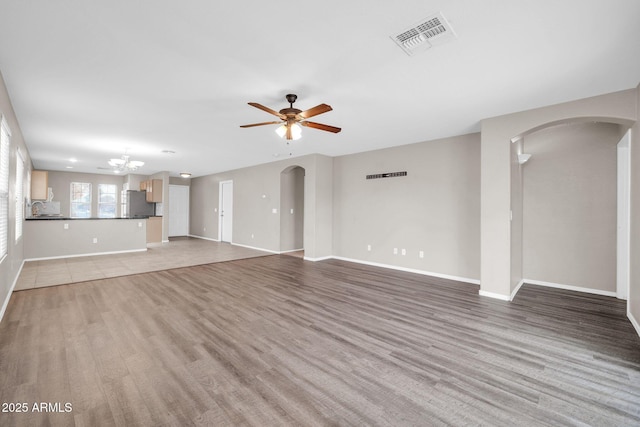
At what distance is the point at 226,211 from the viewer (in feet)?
31.3

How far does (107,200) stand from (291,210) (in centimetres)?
798

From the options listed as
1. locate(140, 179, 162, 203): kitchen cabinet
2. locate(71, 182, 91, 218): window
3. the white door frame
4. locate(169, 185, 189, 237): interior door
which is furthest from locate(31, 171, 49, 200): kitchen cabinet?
the white door frame

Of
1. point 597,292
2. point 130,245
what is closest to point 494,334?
point 597,292

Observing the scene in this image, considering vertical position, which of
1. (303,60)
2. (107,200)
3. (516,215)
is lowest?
(516,215)

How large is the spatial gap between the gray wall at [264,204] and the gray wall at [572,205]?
3920 millimetres

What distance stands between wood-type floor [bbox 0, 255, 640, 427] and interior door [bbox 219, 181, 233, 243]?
543cm

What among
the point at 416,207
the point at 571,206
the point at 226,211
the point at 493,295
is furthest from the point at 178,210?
the point at 571,206

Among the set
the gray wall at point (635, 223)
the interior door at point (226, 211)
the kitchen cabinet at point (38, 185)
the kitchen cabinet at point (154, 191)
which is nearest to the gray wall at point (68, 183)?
the kitchen cabinet at point (38, 185)

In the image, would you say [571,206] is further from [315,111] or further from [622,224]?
[315,111]

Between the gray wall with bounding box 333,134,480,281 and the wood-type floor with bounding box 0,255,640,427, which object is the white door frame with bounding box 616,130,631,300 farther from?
the gray wall with bounding box 333,134,480,281

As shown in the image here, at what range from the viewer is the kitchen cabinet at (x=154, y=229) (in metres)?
9.19

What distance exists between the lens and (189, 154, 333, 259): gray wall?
21.6 feet

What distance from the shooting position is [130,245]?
7.56 m

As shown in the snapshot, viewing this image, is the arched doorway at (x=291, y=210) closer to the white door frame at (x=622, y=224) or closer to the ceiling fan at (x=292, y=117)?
the ceiling fan at (x=292, y=117)
